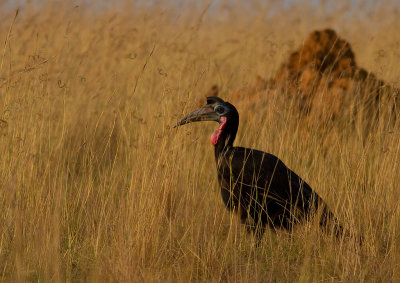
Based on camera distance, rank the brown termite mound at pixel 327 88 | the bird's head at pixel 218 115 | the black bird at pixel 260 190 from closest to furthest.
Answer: the black bird at pixel 260 190 < the bird's head at pixel 218 115 < the brown termite mound at pixel 327 88

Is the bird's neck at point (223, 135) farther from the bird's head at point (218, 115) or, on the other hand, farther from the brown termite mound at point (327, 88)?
the brown termite mound at point (327, 88)

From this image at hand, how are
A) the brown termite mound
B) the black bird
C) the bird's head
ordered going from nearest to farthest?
the black bird, the bird's head, the brown termite mound

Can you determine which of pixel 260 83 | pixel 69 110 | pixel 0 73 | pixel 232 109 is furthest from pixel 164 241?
pixel 260 83

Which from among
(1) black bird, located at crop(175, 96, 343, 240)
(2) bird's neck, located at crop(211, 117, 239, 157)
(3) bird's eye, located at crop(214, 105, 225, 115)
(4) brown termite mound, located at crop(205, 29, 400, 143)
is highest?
(4) brown termite mound, located at crop(205, 29, 400, 143)

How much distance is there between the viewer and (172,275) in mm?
3879

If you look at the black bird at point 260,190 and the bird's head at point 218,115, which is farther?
→ the bird's head at point 218,115

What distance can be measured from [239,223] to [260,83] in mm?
3091

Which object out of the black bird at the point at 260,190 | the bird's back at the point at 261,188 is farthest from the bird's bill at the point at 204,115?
the bird's back at the point at 261,188

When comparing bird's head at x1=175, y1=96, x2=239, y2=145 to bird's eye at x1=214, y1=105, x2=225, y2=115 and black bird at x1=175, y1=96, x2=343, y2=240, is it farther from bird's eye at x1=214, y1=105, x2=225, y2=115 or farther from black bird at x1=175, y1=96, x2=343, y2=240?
black bird at x1=175, y1=96, x2=343, y2=240

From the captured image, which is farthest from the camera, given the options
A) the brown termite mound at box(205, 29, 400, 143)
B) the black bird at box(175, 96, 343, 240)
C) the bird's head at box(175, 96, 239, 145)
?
the brown termite mound at box(205, 29, 400, 143)

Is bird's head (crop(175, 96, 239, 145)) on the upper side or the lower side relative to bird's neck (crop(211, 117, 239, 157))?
upper

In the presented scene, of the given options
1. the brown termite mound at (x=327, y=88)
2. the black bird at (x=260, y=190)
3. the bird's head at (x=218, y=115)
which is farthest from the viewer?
the brown termite mound at (x=327, y=88)

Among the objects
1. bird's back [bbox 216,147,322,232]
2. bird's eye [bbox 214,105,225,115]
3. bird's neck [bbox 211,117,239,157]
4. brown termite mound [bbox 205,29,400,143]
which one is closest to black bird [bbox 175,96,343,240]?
bird's back [bbox 216,147,322,232]

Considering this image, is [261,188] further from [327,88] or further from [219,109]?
[327,88]
